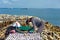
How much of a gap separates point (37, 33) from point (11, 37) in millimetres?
959

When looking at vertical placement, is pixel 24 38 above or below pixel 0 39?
above

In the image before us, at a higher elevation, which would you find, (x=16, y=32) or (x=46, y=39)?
(x=16, y=32)

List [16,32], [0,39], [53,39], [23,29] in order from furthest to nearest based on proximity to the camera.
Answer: [53,39], [0,39], [23,29], [16,32]

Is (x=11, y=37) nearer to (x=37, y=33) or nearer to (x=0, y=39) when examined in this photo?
(x=37, y=33)

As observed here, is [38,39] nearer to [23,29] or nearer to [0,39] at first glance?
[23,29]

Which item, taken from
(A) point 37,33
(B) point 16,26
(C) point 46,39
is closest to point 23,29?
(B) point 16,26

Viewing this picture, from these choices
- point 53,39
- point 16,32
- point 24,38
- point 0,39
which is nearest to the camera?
point 24,38

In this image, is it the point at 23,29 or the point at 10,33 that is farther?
the point at 23,29

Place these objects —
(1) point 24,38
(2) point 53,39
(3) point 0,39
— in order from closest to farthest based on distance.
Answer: (1) point 24,38
(3) point 0,39
(2) point 53,39

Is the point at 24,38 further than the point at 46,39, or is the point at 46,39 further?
the point at 46,39

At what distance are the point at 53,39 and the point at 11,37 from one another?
3625mm

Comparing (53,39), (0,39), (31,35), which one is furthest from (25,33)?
(53,39)

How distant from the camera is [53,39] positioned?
12258 millimetres

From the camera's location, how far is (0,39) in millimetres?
11203
